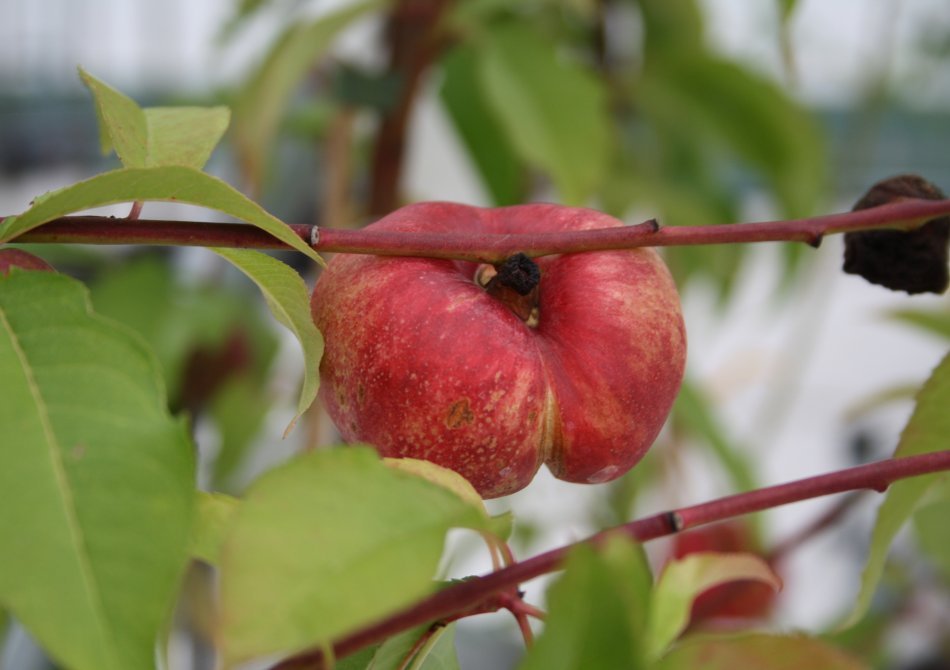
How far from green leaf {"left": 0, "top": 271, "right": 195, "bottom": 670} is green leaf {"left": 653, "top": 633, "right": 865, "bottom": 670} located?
93 mm

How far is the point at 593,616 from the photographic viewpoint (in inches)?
5.9

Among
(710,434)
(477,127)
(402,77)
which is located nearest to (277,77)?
(402,77)

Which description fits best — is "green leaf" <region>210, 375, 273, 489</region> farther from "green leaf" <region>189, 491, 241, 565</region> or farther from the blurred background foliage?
"green leaf" <region>189, 491, 241, 565</region>

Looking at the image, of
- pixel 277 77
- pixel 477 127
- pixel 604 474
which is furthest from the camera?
pixel 477 127

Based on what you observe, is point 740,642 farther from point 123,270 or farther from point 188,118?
point 123,270

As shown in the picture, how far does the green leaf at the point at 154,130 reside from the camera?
0.77 feet

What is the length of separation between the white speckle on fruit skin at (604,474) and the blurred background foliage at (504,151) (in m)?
0.34

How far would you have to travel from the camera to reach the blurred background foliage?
68 centimetres

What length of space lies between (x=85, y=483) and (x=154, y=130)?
115 millimetres

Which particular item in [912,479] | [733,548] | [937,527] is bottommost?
[733,548]

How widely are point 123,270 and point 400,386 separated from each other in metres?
0.65

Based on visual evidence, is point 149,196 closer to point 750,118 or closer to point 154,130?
point 154,130

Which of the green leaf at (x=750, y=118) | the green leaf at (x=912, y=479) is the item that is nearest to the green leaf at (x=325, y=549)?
the green leaf at (x=912, y=479)

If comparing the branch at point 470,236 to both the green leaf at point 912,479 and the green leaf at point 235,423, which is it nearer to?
the green leaf at point 912,479
